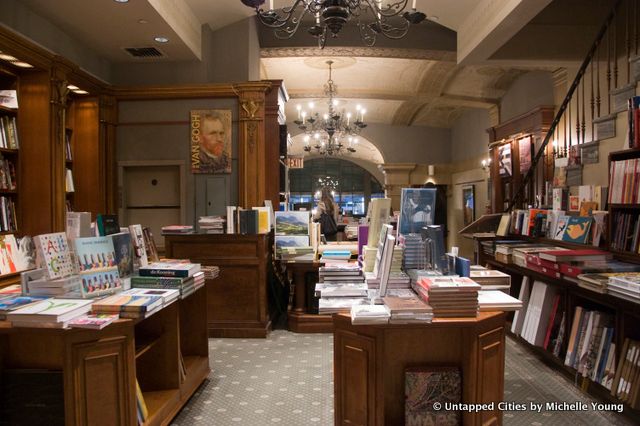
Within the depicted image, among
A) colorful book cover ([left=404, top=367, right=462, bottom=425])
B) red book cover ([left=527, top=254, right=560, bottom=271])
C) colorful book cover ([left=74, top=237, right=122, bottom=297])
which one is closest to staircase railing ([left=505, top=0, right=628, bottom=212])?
red book cover ([left=527, top=254, right=560, bottom=271])

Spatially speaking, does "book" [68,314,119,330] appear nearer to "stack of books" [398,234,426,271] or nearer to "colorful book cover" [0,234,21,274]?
Answer: "stack of books" [398,234,426,271]

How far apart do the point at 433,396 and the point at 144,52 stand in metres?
5.86

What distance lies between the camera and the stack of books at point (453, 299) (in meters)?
2.35

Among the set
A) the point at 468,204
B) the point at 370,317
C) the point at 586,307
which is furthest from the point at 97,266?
the point at 468,204

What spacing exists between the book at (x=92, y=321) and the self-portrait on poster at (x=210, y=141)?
4.33 meters

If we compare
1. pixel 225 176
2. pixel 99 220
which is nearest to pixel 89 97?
pixel 225 176

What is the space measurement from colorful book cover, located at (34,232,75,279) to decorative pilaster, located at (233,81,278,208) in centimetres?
381

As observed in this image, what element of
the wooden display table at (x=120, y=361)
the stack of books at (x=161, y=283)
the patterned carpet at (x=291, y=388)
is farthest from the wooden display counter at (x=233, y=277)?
the stack of books at (x=161, y=283)

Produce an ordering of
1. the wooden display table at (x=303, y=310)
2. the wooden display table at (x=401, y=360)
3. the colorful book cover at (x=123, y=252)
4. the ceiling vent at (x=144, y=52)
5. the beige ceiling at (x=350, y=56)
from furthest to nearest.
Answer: the ceiling vent at (x=144, y=52) < the wooden display table at (x=303, y=310) < the beige ceiling at (x=350, y=56) < the colorful book cover at (x=123, y=252) < the wooden display table at (x=401, y=360)

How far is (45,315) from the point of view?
2.20m

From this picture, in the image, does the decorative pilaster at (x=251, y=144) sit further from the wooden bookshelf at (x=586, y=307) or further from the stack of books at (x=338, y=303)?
the stack of books at (x=338, y=303)

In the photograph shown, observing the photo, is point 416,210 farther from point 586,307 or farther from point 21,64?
point 21,64

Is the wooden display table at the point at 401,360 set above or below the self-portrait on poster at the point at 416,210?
below

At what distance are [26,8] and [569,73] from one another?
725 cm
